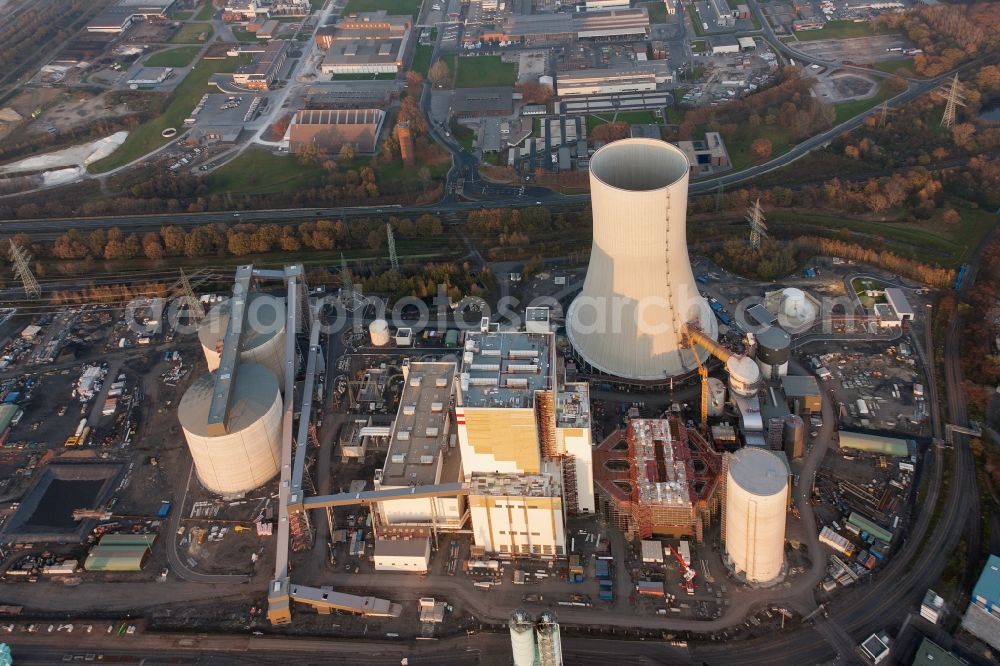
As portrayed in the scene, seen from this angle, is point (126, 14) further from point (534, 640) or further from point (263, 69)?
point (534, 640)

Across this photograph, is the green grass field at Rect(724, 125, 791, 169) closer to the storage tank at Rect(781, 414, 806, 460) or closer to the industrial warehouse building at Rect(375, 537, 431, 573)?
the storage tank at Rect(781, 414, 806, 460)

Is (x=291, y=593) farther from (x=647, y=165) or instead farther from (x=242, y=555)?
(x=647, y=165)

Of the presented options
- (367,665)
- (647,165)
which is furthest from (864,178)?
(367,665)

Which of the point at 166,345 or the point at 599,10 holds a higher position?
the point at 599,10

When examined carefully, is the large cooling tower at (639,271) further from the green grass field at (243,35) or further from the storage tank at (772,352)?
the green grass field at (243,35)

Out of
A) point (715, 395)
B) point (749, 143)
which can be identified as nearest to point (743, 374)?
point (715, 395)

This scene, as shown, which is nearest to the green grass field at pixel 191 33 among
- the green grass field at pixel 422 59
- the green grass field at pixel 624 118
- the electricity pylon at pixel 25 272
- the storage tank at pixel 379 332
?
the green grass field at pixel 422 59
